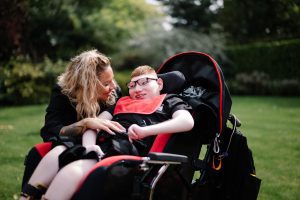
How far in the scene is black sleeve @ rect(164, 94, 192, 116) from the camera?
261 cm

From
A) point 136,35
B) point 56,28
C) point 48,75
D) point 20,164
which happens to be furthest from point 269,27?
point 20,164

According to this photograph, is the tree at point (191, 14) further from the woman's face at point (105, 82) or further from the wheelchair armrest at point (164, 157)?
the wheelchair armrest at point (164, 157)

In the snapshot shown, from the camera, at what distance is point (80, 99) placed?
111 inches

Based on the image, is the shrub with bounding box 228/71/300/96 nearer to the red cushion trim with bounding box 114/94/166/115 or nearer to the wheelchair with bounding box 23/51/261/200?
the wheelchair with bounding box 23/51/261/200

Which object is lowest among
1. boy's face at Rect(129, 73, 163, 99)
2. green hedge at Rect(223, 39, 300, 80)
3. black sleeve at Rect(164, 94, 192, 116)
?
green hedge at Rect(223, 39, 300, 80)

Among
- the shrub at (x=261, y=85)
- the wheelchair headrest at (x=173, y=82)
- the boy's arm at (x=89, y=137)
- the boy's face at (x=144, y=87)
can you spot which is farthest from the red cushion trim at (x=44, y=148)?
the shrub at (x=261, y=85)

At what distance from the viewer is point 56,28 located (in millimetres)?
18266

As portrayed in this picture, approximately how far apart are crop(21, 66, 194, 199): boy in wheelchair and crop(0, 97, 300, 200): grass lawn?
160 cm

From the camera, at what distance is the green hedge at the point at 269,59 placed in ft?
50.0

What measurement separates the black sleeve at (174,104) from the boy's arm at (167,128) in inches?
6.2

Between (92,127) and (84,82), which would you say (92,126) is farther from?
(84,82)

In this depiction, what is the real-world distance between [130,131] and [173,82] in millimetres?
748

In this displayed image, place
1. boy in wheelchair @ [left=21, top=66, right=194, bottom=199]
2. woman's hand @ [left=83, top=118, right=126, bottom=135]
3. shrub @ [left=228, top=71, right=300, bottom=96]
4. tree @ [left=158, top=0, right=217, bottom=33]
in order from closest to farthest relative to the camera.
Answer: boy in wheelchair @ [left=21, top=66, right=194, bottom=199]
woman's hand @ [left=83, top=118, right=126, bottom=135]
shrub @ [left=228, top=71, right=300, bottom=96]
tree @ [left=158, top=0, right=217, bottom=33]

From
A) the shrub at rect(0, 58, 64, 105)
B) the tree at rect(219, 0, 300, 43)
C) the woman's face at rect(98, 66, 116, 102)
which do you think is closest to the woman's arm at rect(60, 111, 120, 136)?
the woman's face at rect(98, 66, 116, 102)
